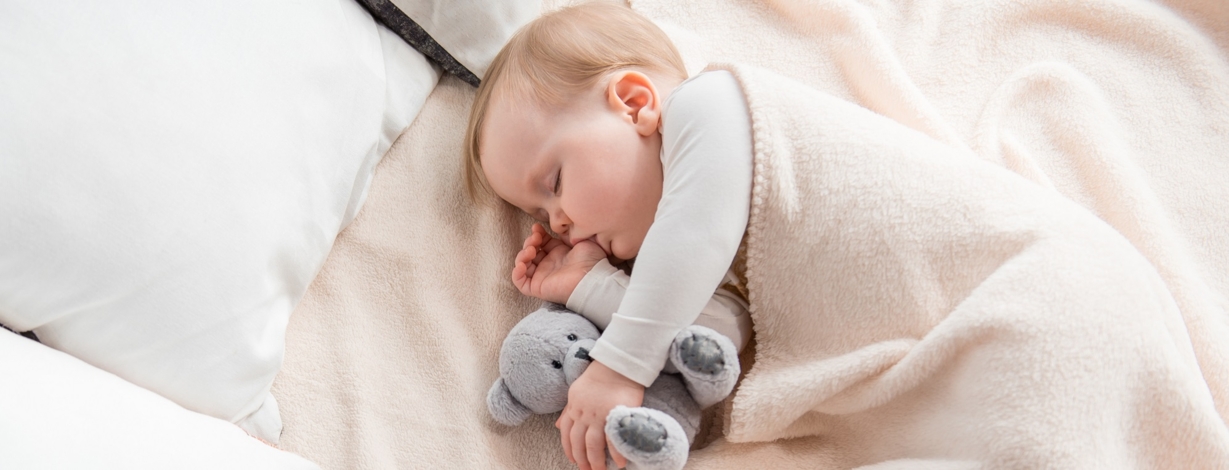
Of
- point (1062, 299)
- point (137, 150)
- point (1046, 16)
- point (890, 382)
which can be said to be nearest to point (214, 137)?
point (137, 150)

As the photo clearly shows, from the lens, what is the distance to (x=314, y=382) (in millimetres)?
1060

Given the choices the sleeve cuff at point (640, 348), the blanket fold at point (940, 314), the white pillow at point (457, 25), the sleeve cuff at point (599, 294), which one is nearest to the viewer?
the blanket fold at point (940, 314)

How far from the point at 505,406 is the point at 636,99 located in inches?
17.1

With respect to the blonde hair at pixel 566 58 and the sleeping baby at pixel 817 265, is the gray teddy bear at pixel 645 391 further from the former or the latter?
the blonde hair at pixel 566 58

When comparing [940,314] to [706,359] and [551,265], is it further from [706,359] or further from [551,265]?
[551,265]

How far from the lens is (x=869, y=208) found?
92cm

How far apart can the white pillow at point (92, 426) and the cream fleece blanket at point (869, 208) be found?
230 millimetres

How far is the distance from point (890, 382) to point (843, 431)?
123mm

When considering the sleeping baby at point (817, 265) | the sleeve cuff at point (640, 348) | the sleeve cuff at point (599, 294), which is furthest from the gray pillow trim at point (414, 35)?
the sleeve cuff at point (640, 348)

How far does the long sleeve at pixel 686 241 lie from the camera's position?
0.91 m

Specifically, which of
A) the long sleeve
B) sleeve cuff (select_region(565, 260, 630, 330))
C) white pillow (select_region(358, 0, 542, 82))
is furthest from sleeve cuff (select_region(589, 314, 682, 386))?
white pillow (select_region(358, 0, 542, 82))

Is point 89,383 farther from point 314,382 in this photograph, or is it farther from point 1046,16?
point 1046,16

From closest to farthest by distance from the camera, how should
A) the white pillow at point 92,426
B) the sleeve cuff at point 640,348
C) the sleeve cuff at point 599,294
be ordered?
the white pillow at point 92,426 → the sleeve cuff at point 640,348 → the sleeve cuff at point 599,294

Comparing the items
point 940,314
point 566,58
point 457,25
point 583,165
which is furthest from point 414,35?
point 940,314
